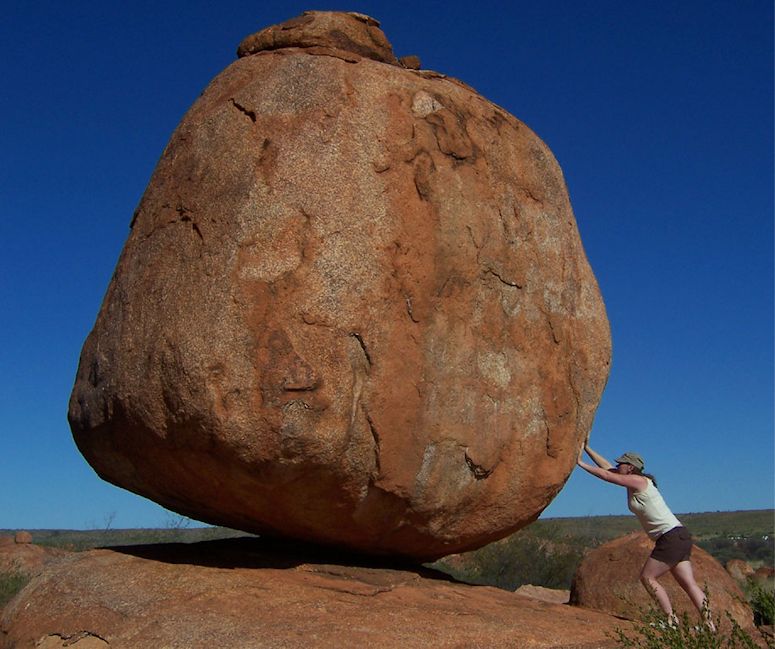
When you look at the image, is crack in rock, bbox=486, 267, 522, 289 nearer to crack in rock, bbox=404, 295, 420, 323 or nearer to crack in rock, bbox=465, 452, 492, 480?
crack in rock, bbox=404, 295, 420, 323

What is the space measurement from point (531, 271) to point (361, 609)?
8.55ft

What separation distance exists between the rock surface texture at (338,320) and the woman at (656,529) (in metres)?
0.38

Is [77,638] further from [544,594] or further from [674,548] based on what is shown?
[544,594]

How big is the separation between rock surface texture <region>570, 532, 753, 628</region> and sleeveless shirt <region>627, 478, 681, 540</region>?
1.66 meters

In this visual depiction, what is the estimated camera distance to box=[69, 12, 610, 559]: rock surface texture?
5492 millimetres

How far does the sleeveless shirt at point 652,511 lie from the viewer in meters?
6.80

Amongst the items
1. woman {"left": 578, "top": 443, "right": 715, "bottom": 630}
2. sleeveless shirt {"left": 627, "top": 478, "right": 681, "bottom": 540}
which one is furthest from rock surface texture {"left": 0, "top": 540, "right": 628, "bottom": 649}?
sleeveless shirt {"left": 627, "top": 478, "right": 681, "bottom": 540}

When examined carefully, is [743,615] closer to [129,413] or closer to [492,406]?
[492,406]

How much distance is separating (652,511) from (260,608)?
2.94 meters

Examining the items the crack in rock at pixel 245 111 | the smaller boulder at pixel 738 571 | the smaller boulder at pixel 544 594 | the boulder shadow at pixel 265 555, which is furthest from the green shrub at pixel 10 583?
the smaller boulder at pixel 738 571

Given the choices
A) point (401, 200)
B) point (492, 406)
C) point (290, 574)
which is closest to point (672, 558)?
point (492, 406)

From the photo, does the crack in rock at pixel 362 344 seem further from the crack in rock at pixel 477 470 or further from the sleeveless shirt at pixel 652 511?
the sleeveless shirt at pixel 652 511

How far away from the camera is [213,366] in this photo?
541 cm

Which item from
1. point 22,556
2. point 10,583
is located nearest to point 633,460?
point 10,583
